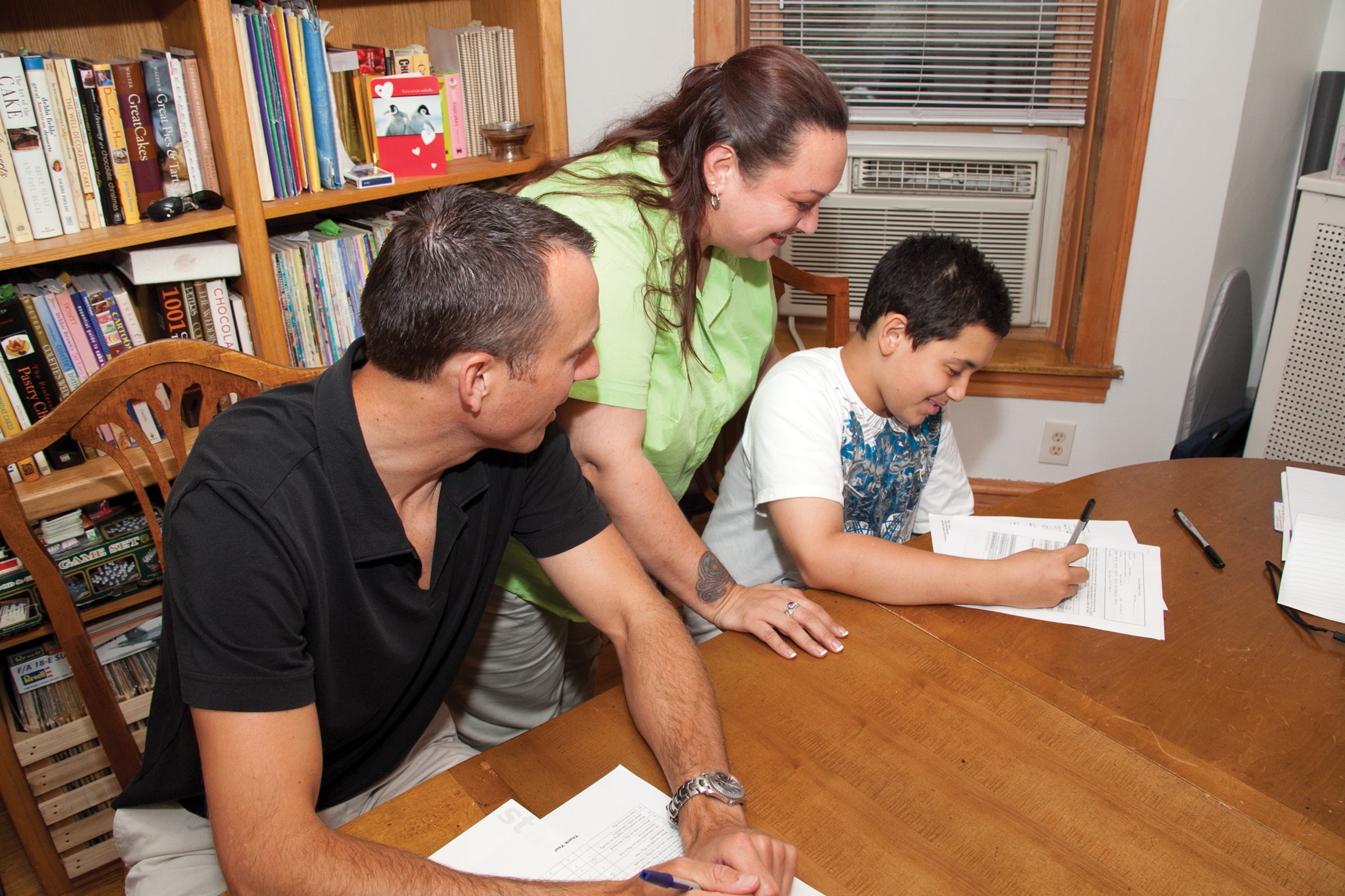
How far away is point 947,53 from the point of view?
2.45m

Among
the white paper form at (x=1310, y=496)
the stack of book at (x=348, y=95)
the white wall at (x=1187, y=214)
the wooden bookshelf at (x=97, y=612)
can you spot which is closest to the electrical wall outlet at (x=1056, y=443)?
the white wall at (x=1187, y=214)

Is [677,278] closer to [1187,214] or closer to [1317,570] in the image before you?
[1317,570]

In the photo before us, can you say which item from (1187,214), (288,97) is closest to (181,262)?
(288,97)

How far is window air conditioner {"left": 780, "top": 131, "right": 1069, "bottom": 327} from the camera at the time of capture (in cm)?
249

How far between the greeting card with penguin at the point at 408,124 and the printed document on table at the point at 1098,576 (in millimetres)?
1413

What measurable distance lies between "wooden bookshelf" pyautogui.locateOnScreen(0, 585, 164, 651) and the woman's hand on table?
1.07 m

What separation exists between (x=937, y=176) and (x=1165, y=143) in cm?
55

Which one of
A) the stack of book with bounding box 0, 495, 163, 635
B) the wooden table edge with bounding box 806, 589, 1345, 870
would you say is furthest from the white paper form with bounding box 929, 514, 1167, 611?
the stack of book with bounding box 0, 495, 163, 635

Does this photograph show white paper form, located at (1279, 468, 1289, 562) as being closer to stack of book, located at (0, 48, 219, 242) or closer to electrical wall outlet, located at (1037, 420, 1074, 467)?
electrical wall outlet, located at (1037, 420, 1074, 467)

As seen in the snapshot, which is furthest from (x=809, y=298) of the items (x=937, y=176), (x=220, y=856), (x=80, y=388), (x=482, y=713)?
(x=220, y=856)

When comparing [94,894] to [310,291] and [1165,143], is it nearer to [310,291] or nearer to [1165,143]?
[310,291]

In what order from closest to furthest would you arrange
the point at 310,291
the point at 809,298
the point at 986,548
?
the point at 986,548 → the point at 310,291 → the point at 809,298

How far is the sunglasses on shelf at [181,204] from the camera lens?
172cm

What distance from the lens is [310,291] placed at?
197 centimetres
